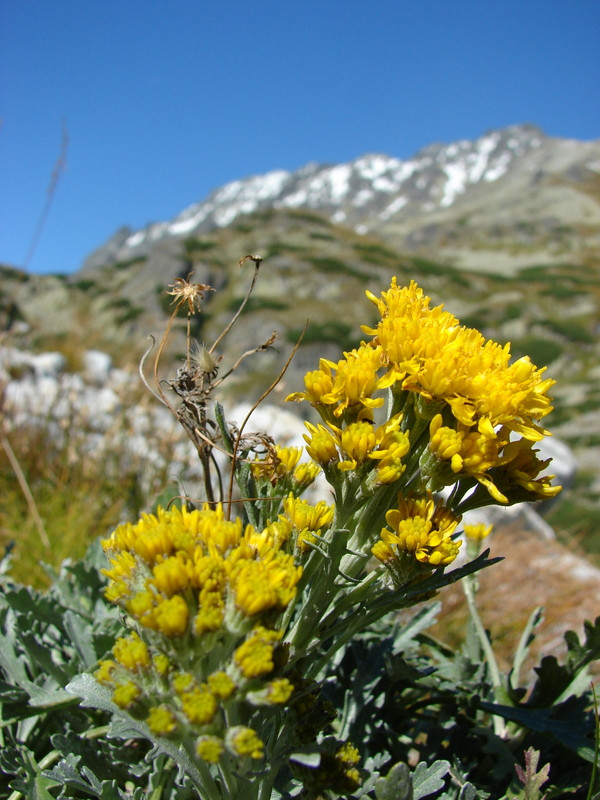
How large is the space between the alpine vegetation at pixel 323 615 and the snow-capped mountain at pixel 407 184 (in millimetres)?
96909

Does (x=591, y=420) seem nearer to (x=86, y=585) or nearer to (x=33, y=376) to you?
(x=33, y=376)

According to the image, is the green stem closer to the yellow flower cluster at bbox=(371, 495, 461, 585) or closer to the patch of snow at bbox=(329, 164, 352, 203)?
the yellow flower cluster at bbox=(371, 495, 461, 585)

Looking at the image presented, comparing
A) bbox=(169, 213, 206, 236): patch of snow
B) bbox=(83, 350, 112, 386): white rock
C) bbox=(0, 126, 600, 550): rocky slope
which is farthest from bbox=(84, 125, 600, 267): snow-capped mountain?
bbox=(83, 350, 112, 386): white rock

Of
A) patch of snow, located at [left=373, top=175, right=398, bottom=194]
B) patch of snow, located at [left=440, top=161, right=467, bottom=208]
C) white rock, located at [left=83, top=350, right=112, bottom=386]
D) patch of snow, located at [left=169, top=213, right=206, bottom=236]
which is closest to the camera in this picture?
white rock, located at [left=83, top=350, right=112, bottom=386]

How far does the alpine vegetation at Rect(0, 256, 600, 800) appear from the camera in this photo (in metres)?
1.07

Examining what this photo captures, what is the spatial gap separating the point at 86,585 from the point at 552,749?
5.67 ft

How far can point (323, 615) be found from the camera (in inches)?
53.4

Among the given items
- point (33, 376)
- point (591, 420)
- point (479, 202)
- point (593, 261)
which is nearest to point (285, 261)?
point (591, 420)

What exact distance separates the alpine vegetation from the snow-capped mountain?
96.9 m

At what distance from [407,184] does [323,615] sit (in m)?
168

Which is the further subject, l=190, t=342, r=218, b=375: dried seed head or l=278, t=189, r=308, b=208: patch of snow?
l=278, t=189, r=308, b=208: patch of snow

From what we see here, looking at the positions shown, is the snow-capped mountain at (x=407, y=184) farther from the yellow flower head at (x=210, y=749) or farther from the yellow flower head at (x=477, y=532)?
the yellow flower head at (x=210, y=749)

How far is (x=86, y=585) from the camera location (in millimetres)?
2238

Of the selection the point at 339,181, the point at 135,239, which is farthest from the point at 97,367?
the point at 135,239
